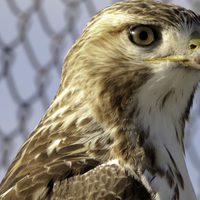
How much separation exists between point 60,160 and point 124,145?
0.28 m

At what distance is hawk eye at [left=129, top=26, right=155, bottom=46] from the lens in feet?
6.18

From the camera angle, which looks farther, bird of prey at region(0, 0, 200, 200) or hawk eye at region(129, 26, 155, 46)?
hawk eye at region(129, 26, 155, 46)

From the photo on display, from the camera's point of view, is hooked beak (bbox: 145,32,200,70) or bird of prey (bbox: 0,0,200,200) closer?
bird of prey (bbox: 0,0,200,200)

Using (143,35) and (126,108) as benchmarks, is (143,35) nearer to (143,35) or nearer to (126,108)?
(143,35)

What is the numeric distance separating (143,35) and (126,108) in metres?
0.32

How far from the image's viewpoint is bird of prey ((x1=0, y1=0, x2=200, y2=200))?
1.76 m

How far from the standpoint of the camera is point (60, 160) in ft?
5.78

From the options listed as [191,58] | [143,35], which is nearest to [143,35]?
[143,35]

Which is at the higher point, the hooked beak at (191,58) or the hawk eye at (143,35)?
the hawk eye at (143,35)

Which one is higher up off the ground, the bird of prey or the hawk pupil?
the hawk pupil

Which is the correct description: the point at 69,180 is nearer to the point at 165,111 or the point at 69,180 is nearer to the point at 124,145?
the point at 124,145

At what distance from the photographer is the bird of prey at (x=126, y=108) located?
1760 mm

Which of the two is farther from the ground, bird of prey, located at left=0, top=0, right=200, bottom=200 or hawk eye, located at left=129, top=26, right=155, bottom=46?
hawk eye, located at left=129, top=26, right=155, bottom=46

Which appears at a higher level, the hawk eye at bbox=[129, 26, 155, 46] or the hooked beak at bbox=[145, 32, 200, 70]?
the hawk eye at bbox=[129, 26, 155, 46]
